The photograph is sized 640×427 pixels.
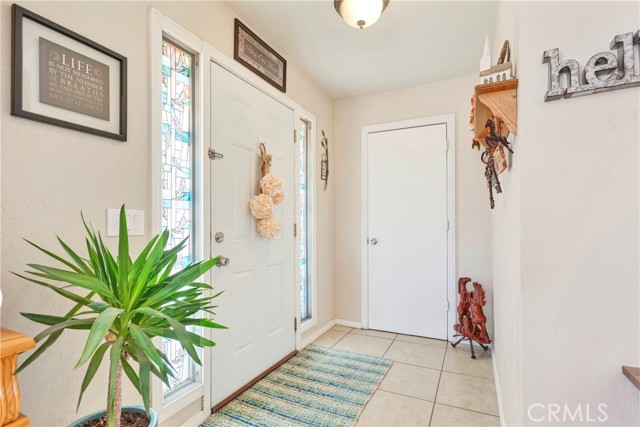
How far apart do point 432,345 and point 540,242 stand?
2218 mm

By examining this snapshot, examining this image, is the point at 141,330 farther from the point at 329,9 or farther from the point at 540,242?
the point at 329,9

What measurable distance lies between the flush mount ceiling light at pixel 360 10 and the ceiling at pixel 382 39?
201 mm

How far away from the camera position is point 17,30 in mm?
1034

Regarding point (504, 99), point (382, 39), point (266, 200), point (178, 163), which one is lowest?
point (266, 200)

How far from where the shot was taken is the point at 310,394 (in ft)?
6.68

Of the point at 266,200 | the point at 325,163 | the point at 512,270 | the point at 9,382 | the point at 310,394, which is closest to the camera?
the point at 9,382

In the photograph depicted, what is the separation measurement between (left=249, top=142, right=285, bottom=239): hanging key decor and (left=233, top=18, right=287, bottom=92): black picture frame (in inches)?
21.2

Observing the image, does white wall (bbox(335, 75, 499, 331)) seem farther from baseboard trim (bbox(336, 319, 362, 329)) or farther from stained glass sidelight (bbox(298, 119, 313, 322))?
stained glass sidelight (bbox(298, 119, 313, 322))

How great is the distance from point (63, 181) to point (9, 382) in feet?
2.32

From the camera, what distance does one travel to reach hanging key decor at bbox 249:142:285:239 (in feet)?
6.99

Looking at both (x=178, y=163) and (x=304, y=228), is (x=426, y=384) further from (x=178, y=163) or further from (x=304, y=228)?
(x=178, y=163)

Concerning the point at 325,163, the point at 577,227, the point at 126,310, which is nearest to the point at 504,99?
the point at 577,227

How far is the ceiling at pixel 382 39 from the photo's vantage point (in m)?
1.98

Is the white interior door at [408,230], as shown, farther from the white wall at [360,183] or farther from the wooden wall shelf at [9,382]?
the wooden wall shelf at [9,382]
